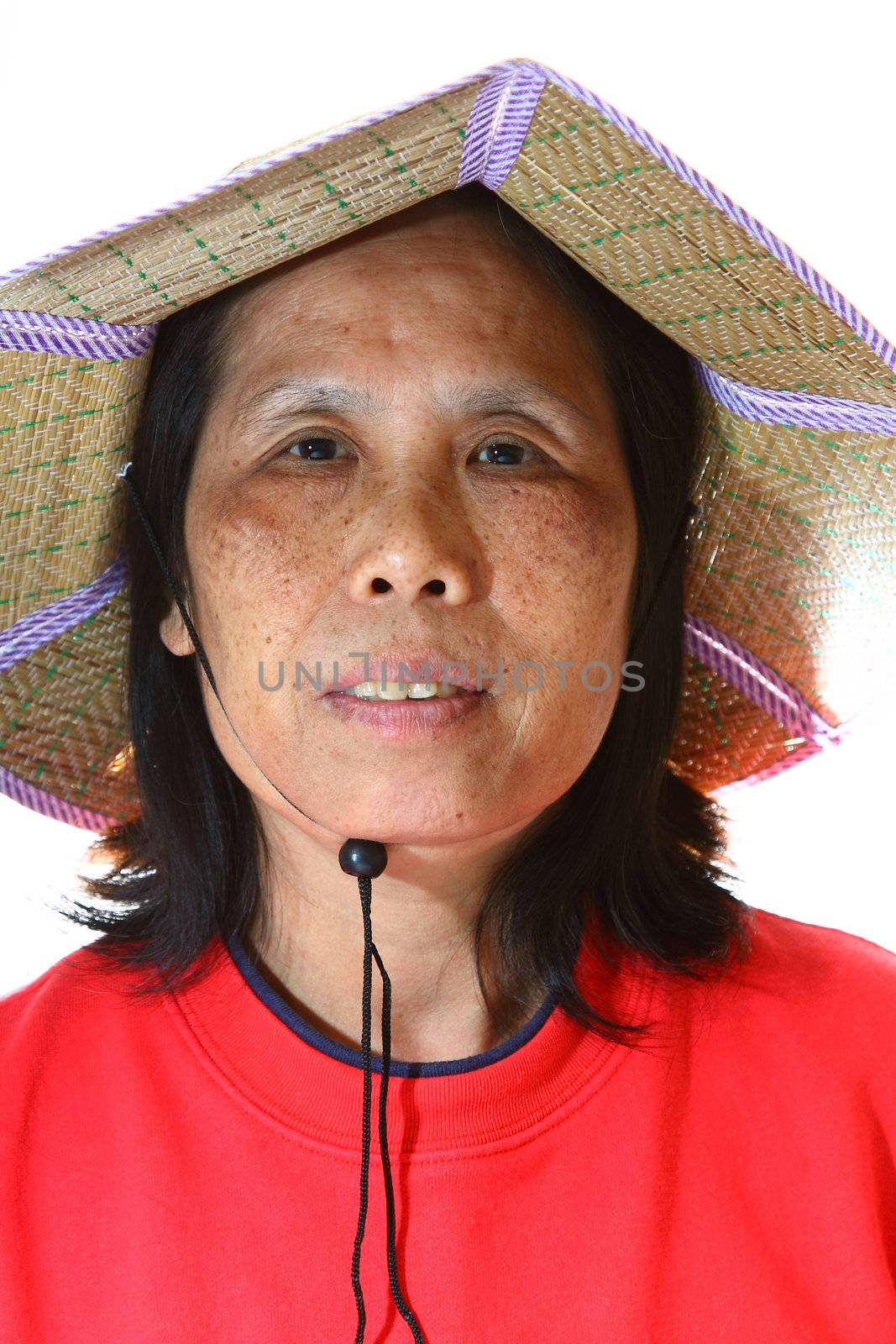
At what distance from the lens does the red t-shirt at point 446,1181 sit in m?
1.25

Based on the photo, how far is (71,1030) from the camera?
Result: 1427 mm

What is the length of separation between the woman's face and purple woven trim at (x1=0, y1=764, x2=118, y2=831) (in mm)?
409

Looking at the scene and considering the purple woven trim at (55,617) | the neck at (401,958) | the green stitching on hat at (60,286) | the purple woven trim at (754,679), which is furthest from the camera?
the purple woven trim at (754,679)

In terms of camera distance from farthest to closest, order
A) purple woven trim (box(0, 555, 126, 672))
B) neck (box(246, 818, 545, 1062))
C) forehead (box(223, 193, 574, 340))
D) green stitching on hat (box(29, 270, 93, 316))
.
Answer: purple woven trim (box(0, 555, 126, 672)) < neck (box(246, 818, 545, 1062)) < forehead (box(223, 193, 574, 340)) < green stitching on hat (box(29, 270, 93, 316))

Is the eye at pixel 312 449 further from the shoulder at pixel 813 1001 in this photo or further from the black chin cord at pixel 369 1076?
the shoulder at pixel 813 1001

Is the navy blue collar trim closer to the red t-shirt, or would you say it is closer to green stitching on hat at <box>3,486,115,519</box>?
the red t-shirt

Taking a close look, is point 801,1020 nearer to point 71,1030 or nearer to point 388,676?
point 388,676

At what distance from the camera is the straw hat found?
114 centimetres

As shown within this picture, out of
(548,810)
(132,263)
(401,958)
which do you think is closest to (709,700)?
(548,810)

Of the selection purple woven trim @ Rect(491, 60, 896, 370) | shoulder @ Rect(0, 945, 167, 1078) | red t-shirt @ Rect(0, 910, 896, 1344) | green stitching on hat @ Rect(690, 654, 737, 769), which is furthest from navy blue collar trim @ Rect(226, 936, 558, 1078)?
purple woven trim @ Rect(491, 60, 896, 370)

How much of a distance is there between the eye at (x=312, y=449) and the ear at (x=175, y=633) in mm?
220

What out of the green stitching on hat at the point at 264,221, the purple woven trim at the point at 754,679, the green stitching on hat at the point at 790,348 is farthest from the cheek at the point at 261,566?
the purple woven trim at the point at 754,679

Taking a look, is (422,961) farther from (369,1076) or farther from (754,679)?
(754,679)

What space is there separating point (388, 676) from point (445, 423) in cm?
24
